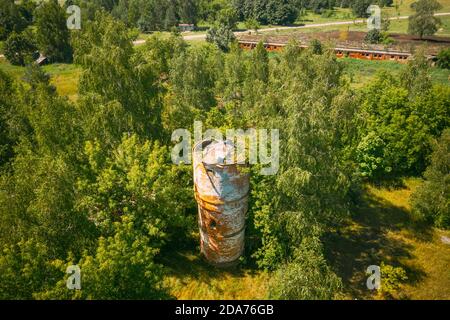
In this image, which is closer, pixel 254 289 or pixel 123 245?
pixel 123 245

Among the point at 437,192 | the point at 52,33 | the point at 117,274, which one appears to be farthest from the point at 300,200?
the point at 52,33

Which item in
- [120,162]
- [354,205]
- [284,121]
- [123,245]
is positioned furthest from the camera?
[354,205]

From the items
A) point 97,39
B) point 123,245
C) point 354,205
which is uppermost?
point 97,39

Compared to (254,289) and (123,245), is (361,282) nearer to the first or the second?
(254,289)

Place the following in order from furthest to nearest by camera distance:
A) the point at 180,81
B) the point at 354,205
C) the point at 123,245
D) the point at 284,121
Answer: the point at 180,81 < the point at 354,205 < the point at 284,121 < the point at 123,245

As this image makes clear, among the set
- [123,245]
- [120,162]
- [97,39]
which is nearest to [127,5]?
[97,39]

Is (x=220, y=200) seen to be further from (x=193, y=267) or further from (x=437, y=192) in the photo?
(x=437, y=192)
